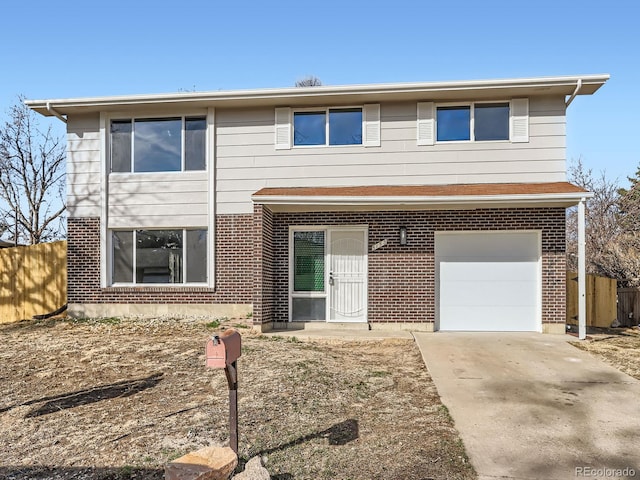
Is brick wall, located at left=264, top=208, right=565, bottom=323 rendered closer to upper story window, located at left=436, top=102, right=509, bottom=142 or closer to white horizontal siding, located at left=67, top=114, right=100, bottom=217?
upper story window, located at left=436, top=102, right=509, bottom=142

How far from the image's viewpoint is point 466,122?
1041cm

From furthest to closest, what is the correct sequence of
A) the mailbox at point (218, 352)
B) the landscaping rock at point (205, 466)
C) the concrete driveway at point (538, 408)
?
the concrete driveway at point (538, 408), the mailbox at point (218, 352), the landscaping rock at point (205, 466)

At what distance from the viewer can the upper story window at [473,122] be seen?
33.8 feet

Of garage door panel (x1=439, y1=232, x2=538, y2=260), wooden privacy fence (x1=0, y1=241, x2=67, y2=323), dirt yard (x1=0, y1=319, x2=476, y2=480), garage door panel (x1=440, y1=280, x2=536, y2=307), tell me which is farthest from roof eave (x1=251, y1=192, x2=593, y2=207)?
wooden privacy fence (x1=0, y1=241, x2=67, y2=323)

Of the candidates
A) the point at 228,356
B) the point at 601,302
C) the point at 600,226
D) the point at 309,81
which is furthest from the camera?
the point at 309,81

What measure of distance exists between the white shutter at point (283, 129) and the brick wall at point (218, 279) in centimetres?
181

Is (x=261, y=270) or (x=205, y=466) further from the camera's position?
(x=261, y=270)

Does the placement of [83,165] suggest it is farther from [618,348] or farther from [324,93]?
[618,348]

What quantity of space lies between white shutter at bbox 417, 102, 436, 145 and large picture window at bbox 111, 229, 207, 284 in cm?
543

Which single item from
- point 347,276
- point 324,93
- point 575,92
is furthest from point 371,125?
point 575,92

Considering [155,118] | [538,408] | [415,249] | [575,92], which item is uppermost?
[575,92]

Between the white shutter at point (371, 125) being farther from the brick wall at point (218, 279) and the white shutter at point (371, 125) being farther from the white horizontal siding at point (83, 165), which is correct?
the white horizontal siding at point (83, 165)

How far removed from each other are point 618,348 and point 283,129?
8001mm

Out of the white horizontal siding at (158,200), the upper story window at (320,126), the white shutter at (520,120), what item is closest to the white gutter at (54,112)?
the white horizontal siding at (158,200)
